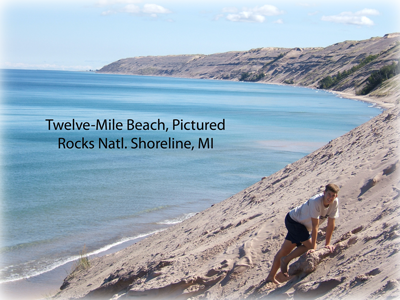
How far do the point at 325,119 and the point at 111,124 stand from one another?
22.4 m

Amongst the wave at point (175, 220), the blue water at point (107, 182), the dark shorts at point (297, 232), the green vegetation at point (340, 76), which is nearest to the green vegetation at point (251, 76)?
the green vegetation at point (340, 76)

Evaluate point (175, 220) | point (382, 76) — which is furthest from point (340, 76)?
point (175, 220)

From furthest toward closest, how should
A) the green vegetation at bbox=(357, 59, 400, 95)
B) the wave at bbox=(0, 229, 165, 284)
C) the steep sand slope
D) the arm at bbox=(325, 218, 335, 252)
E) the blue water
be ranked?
the green vegetation at bbox=(357, 59, 400, 95), the blue water, the wave at bbox=(0, 229, 165, 284), the arm at bbox=(325, 218, 335, 252), the steep sand slope

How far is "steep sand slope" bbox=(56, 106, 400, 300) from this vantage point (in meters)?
5.41

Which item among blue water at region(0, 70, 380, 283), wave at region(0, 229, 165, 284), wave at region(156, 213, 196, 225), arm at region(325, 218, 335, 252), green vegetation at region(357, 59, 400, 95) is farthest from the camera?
green vegetation at region(357, 59, 400, 95)

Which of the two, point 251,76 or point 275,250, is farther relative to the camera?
point 251,76

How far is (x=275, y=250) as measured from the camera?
269 inches

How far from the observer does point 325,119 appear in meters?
49.1

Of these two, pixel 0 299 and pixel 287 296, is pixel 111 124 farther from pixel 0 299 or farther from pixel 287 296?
pixel 287 296

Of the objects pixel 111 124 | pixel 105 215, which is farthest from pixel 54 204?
pixel 111 124

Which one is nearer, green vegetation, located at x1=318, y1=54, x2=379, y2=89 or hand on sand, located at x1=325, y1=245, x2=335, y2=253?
hand on sand, located at x1=325, y1=245, x2=335, y2=253

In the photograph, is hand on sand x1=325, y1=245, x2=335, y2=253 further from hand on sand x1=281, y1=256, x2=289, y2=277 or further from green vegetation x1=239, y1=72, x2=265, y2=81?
green vegetation x1=239, y1=72, x2=265, y2=81

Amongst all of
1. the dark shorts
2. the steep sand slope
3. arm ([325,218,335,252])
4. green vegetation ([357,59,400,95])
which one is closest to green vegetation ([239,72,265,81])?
green vegetation ([357,59,400,95])

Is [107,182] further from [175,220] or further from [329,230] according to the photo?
[329,230]
